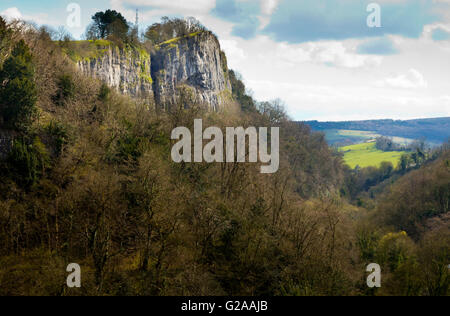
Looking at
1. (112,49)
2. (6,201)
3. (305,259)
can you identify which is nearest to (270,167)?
(305,259)

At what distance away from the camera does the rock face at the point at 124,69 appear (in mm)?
48281

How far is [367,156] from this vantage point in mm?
111375

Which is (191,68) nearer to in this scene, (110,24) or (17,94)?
(110,24)

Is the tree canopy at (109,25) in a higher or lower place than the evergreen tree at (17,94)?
higher

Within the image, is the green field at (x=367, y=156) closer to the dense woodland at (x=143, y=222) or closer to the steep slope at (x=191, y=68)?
the steep slope at (x=191, y=68)

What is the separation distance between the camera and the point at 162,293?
1873cm

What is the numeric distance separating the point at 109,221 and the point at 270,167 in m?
23.1

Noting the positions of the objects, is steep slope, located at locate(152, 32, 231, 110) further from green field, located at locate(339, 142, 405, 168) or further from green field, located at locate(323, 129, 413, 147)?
green field, located at locate(323, 129, 413, 147)

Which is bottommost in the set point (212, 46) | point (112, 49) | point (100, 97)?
point (100, 97)

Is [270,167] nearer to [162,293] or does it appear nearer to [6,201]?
[162,293]

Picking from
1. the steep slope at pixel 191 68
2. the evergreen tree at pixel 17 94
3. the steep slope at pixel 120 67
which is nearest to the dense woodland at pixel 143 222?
the evergreen tree at pixel 17 94

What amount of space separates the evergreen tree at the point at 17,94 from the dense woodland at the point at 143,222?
0.27ft

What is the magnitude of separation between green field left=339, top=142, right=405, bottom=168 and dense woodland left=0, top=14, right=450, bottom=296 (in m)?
72.7

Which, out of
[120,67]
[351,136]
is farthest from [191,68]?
[351,136]
